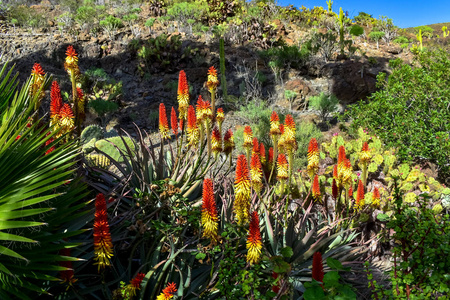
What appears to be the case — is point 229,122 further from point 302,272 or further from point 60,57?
point 60,57

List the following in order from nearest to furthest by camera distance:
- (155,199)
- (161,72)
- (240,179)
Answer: (240,179) < (155,199) < (161,72)

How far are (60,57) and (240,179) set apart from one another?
12.7 meters

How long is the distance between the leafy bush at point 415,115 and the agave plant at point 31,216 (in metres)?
5.01

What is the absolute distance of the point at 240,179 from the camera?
197cm

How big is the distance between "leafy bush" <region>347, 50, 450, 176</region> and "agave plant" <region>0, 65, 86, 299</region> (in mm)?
5015

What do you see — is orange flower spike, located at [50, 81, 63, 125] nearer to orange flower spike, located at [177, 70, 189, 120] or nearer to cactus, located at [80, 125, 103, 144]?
orange flower spike, located at [177, 70, 189, 120]

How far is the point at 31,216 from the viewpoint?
5.09 ft

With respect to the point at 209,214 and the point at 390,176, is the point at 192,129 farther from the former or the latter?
the point at 390,176

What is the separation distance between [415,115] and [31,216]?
6266mm

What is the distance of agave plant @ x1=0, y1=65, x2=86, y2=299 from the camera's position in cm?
138

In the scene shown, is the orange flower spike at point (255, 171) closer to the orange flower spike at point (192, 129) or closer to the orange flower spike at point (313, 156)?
the orange flower spike at point (313, 156)

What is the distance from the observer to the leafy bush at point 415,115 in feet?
17.6

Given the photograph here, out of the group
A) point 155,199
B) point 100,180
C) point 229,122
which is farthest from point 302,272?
point 229,122

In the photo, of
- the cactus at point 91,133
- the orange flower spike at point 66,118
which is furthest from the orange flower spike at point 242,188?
the cactus at point 91,133
